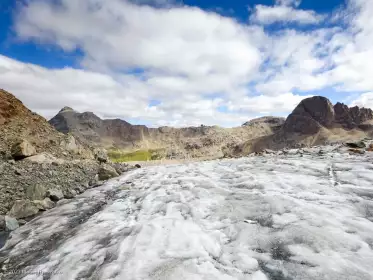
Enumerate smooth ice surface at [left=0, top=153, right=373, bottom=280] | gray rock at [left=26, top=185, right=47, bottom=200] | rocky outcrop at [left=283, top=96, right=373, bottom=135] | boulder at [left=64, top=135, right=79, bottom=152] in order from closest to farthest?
smooth ice surface at [left=0, top=153, right=373, bottom=280]
gray rock at [left=26, top=185, right=47, bottom=200]
boulder at [left=64, top=135, right=79, bottom=152]
rocky outcrop at [left=283, top=96, right=373, bottom=135]

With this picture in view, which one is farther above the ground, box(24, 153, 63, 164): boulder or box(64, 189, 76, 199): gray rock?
box(24, 153, 63, 164): boulder

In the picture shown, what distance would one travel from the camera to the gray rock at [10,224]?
9090mm

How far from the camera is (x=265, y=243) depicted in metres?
6.42

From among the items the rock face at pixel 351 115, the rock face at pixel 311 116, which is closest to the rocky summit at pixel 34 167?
the rock face at pixel 311 116

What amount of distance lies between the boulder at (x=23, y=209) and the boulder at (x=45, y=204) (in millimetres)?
181

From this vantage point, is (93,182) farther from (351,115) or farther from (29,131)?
(351,115)

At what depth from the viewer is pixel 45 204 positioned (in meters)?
11.3

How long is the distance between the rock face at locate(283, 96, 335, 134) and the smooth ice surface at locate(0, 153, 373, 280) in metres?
129

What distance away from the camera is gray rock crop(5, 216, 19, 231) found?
909 cm

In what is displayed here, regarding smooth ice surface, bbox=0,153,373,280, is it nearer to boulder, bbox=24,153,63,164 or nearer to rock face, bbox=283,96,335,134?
boulder, bbox=24,153,63,164

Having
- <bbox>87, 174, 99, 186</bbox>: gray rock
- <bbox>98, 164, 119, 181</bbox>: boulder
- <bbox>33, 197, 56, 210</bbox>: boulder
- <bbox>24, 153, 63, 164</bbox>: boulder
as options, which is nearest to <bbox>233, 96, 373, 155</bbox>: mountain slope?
<bbox>98, 164, 119, 181</bbox>: boulder

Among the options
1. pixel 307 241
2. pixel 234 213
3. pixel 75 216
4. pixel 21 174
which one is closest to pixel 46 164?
pixel 21 174

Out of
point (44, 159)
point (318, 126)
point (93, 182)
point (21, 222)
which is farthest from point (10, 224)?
point (318, 126)

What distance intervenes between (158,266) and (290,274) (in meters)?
2.58
